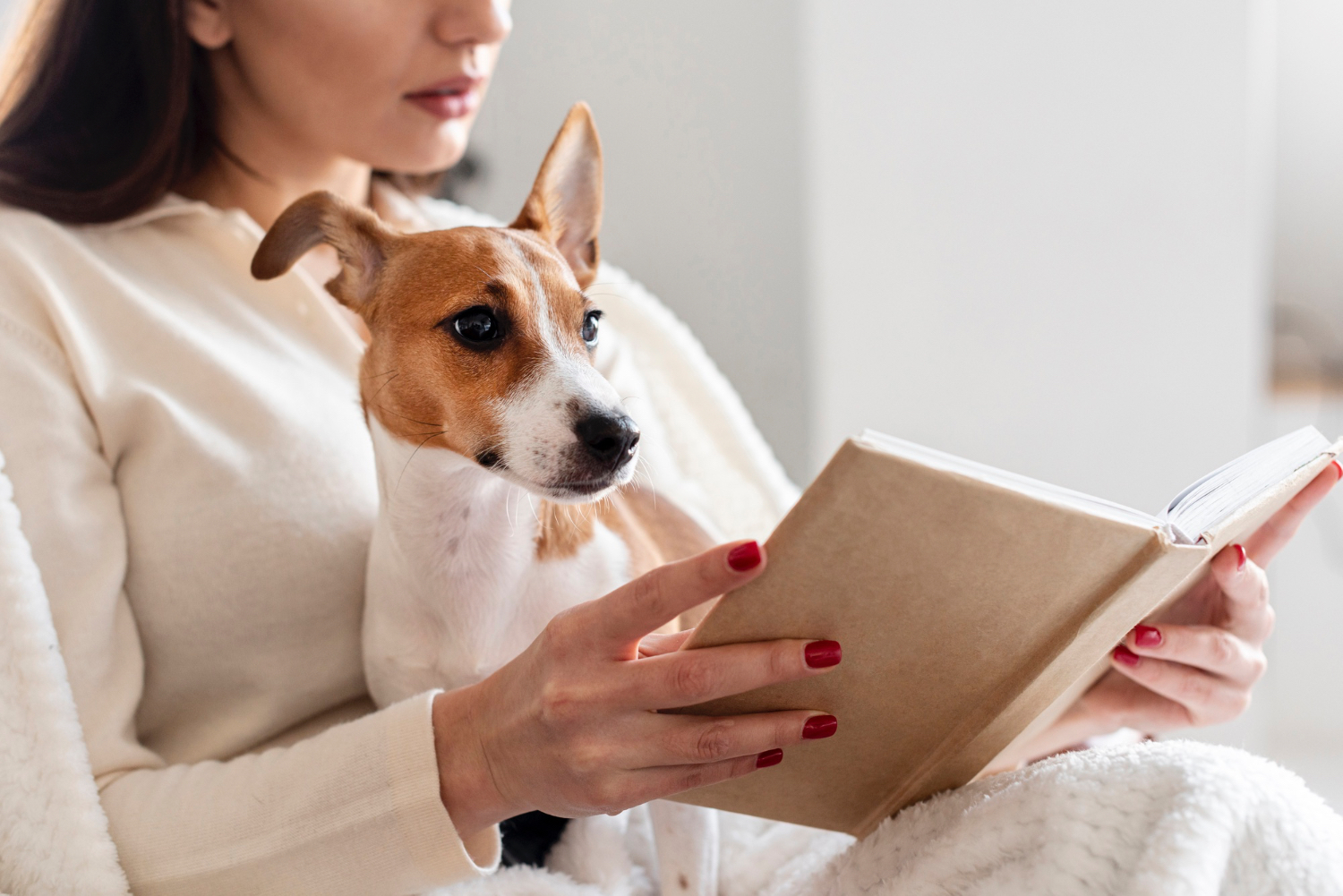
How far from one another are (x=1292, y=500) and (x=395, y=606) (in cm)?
88

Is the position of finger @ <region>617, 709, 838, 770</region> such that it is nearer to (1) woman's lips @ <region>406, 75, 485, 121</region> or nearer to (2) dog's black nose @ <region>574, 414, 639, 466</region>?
(2) dog's black nose @ <region>574, 414, 639, 466</region>

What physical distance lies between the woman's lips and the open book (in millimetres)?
809

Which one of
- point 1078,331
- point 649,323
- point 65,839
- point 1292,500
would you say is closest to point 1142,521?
point 1292,500

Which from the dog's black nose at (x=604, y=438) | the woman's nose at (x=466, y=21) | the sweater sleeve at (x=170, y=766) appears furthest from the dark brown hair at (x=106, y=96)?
the dog's black nose at (x=604, y=438)

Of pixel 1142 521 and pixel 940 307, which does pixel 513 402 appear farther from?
pixel 940 307

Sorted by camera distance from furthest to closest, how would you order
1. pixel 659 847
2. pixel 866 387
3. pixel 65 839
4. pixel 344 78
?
pixel 866 387 < pixel 344 78 < pixel 659 847 < pixel 65 839

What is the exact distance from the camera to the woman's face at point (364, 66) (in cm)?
114

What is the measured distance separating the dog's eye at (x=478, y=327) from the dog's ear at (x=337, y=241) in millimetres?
179

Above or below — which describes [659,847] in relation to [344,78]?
below

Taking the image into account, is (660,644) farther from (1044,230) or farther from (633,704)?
(1044,230)

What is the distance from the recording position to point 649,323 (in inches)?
63.7

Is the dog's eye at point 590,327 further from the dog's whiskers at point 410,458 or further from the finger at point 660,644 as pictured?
the finger at point 660,644

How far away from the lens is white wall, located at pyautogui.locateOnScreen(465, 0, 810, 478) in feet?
8.07

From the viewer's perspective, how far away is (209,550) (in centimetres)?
104
